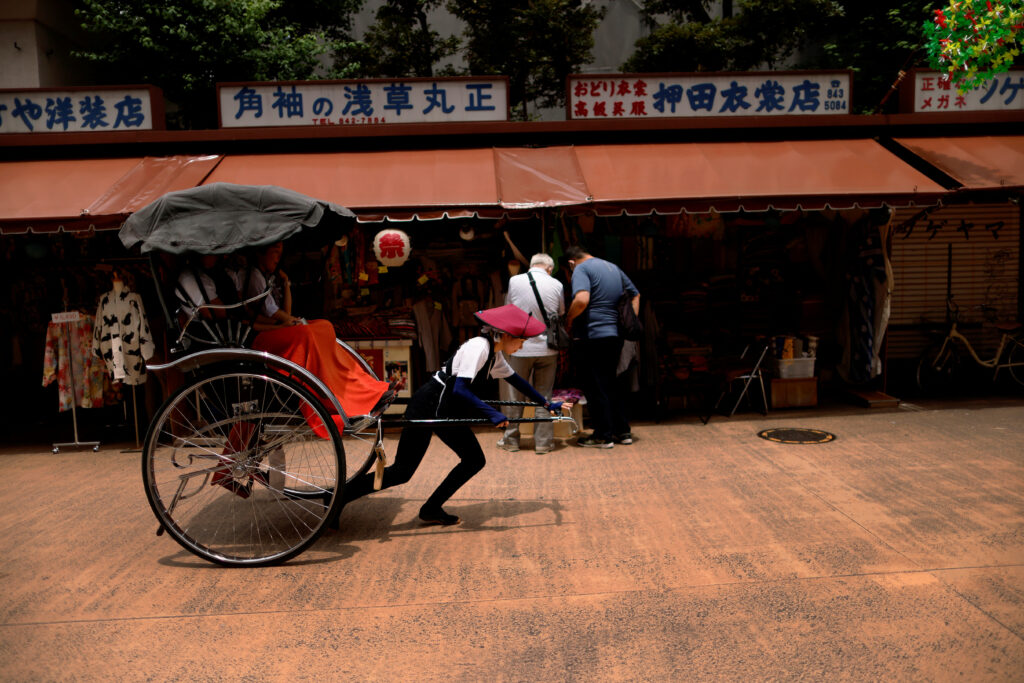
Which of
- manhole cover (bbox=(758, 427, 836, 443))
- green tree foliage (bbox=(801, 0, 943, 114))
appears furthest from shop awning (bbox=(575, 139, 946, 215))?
green tree foliage (bbox=(801, 0, 943, 114))

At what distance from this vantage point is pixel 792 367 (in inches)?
352

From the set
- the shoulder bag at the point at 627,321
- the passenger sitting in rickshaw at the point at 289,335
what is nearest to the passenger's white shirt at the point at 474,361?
the passenger sitting in rickshaw at the point at 289,335

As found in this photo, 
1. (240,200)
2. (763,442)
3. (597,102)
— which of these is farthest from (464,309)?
(240,200)

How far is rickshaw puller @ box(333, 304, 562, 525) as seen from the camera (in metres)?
4.82

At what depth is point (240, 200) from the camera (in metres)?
4.68

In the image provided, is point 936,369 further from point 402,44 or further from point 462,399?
point 402,44

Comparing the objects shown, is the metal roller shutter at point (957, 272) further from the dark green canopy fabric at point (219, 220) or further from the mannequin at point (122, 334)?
the mannequin at point (122, 334)

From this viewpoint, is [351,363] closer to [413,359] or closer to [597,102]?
[413,359]

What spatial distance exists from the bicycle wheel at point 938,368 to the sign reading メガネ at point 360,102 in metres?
6.62

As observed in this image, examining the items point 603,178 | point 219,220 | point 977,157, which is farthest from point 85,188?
point 977,157

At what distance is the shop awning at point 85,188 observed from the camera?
771 centimetres

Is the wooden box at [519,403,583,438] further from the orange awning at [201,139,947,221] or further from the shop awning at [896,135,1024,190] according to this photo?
the shop awning at [896,135,1024,190]

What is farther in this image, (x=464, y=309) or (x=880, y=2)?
(x=880, y=2)

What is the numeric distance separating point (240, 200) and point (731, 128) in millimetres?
6727
